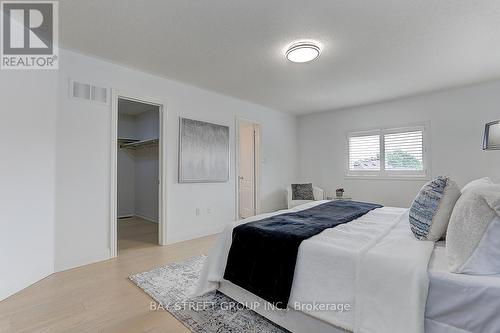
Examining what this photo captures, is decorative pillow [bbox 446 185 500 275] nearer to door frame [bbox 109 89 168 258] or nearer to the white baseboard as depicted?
door frame [bbox 109 89 168 258]

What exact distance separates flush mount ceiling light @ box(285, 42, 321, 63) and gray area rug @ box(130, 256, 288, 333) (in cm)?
266

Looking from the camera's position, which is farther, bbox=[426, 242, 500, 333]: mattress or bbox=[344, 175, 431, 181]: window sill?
bbox=[344, 175, 431, 181]: window sill

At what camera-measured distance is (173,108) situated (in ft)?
12.6

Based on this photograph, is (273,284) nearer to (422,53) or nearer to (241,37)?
(241,37)

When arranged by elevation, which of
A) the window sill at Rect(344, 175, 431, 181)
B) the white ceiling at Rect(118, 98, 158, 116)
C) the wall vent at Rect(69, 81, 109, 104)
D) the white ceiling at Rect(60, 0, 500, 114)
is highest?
the white ceiling at Rect(118, 98, 158, 116)

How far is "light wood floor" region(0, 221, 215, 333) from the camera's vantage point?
1.78 metres

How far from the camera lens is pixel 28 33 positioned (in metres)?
2.46

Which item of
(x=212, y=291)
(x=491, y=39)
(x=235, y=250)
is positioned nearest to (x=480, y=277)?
(x=235, y=250)

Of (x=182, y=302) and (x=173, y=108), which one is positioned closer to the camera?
(x=182, y=302)

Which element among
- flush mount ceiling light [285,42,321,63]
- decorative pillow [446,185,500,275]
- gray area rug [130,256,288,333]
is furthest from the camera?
flush mount ceiling light [285,42,321,63]

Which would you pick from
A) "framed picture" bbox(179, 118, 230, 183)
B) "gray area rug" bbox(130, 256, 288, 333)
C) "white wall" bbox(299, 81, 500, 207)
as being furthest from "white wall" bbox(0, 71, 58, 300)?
"white wall" bbox(299, 81, 500, 207)

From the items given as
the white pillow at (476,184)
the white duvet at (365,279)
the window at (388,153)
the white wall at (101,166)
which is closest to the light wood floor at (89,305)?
the white wall at (101,166)

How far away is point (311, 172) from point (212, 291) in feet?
14.4

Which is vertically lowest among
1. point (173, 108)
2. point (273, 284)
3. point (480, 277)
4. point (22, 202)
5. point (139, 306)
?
point (139, 306)
